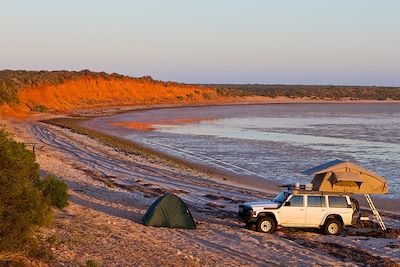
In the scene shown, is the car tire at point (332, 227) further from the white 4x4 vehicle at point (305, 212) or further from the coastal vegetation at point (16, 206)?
the coastal vegetation at point (16, 206)

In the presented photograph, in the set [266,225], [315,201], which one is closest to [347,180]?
[315,201]

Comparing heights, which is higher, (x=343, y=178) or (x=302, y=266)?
(x=343, y=178)

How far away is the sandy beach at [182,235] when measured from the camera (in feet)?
45.0

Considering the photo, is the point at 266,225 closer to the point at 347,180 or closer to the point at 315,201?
the point at 315,201

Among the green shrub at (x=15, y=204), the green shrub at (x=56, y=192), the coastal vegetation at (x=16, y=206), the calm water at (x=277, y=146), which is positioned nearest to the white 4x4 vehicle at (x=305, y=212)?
the green shrub at (x=56, y=192)

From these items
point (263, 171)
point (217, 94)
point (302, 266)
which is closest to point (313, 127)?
A: point (263, 171)

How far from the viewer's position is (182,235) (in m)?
16.5

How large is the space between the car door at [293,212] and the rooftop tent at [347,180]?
38.1 inches

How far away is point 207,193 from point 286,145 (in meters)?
22.3

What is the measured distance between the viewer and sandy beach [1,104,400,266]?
45.0ft

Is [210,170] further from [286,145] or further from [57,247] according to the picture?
[57,247]

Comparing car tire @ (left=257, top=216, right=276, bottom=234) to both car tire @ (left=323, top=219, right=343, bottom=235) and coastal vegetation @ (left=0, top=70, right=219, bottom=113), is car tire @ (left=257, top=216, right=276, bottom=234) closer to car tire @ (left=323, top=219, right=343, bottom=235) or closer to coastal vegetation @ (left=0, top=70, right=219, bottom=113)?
car tire @ (left=323, top=219, right=343, bottom=235)

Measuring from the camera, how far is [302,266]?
14109 mm

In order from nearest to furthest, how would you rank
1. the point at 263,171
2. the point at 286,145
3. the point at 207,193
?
the point at 207,193 → the point at 263,171 → the point at 286,145
